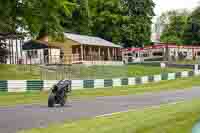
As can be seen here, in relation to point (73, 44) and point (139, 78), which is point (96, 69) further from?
point (73, 44)

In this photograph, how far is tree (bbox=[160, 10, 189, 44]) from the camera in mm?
102500

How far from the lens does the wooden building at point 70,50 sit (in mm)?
55656

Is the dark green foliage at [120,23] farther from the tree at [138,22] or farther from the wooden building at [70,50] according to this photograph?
the wooden building at [70,50]

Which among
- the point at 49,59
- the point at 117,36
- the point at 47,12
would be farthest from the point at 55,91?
the point at 117,36

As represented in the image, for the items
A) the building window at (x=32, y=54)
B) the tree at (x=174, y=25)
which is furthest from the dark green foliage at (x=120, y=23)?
the tree at (x=174, y=25)

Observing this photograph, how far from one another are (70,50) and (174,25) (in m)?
57.3

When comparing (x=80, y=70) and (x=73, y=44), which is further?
(x=73, y=44)

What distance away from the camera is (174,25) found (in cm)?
11019

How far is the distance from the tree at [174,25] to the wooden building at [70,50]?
137ft

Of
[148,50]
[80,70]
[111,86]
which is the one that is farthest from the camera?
[148,50]

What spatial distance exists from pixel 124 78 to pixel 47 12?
88.1 ft

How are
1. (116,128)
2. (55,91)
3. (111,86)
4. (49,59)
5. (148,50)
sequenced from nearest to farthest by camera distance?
(116,128)
(55,91)
(111,86)
(49,59)
(148,50)

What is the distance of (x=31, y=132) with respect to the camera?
9883mm

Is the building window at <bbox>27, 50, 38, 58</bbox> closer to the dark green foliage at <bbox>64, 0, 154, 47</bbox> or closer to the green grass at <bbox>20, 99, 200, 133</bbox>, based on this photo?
the dark green foliage at <bbox>64, 0, 154, 47</bbox>
